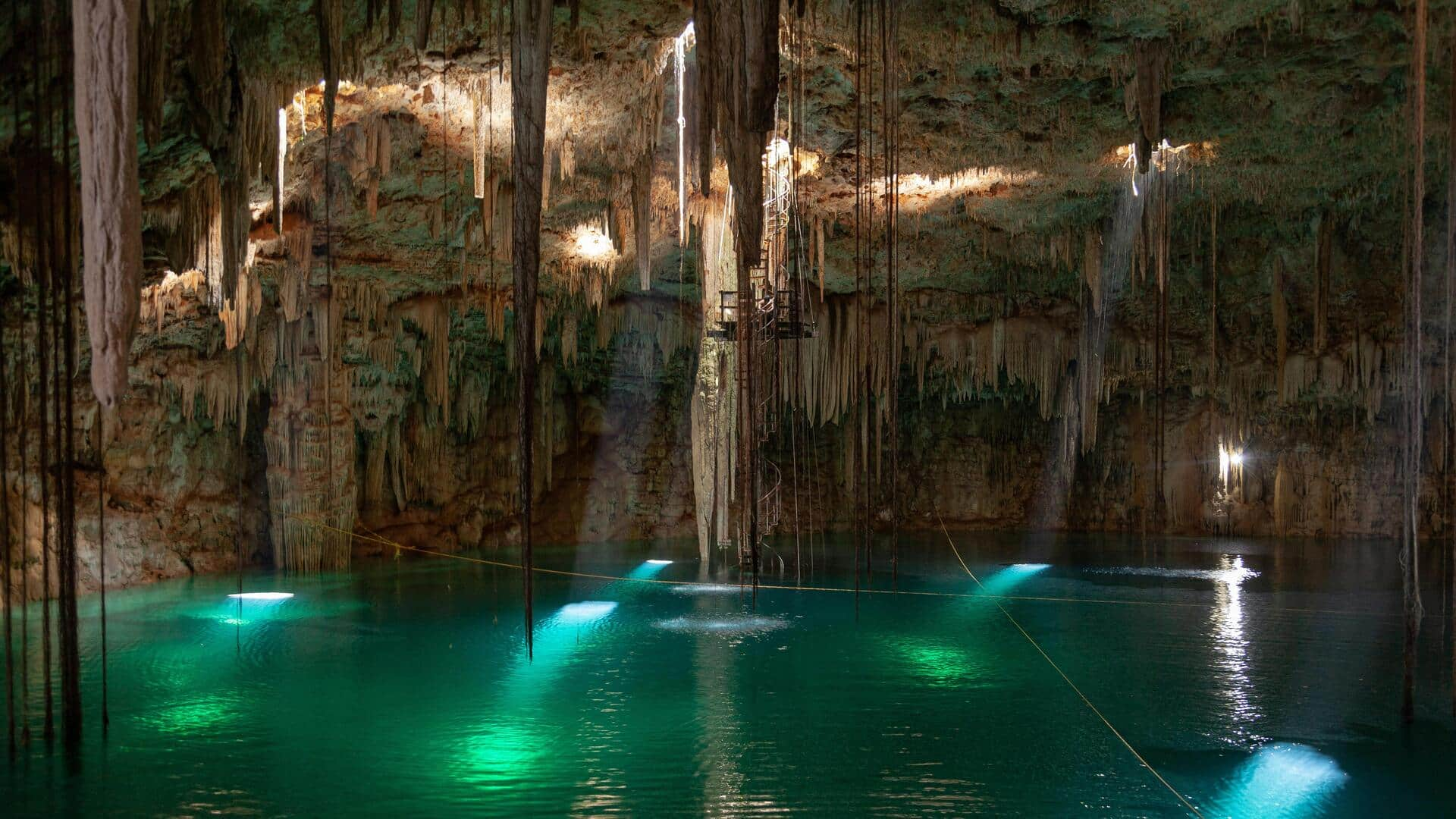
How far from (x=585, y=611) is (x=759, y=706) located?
5.25 meters

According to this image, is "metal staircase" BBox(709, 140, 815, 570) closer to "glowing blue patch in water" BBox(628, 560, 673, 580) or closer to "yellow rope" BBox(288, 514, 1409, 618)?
"yellow rope" BBox(288, 514, 1409, 618)

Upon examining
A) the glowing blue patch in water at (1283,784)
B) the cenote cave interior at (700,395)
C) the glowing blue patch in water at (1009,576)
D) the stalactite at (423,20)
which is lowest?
the glowing blue patch in water at (1009,576)

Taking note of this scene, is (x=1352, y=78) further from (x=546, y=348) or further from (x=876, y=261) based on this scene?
(x=546, y=348)

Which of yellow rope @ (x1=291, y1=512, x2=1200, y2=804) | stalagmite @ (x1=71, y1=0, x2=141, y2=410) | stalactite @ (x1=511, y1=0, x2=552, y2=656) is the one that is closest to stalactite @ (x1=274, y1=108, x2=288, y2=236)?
stalactite @ (x1=511, y1=0, x2=552, y2=656)

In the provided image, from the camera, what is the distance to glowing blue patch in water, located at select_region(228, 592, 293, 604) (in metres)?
14.0

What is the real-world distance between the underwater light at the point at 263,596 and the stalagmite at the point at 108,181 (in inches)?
427

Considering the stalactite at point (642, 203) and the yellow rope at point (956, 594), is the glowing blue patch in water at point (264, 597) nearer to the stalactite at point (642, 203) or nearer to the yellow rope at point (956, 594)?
the yellow rope at point (956, 594)

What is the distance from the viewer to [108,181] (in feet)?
13.6

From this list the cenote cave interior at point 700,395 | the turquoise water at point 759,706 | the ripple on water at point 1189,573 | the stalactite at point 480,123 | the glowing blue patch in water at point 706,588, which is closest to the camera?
the turquoise water at point 759,706

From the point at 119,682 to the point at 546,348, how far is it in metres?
12.0

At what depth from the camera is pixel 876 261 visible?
16.8 metres

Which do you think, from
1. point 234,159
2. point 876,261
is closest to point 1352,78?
point 876,261

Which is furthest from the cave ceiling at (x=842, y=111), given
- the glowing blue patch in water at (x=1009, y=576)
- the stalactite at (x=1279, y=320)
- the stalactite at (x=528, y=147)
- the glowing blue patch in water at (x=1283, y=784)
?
the glowing blue patch in water at (x=1283, y=784)

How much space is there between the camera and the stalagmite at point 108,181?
4102 millimetres
